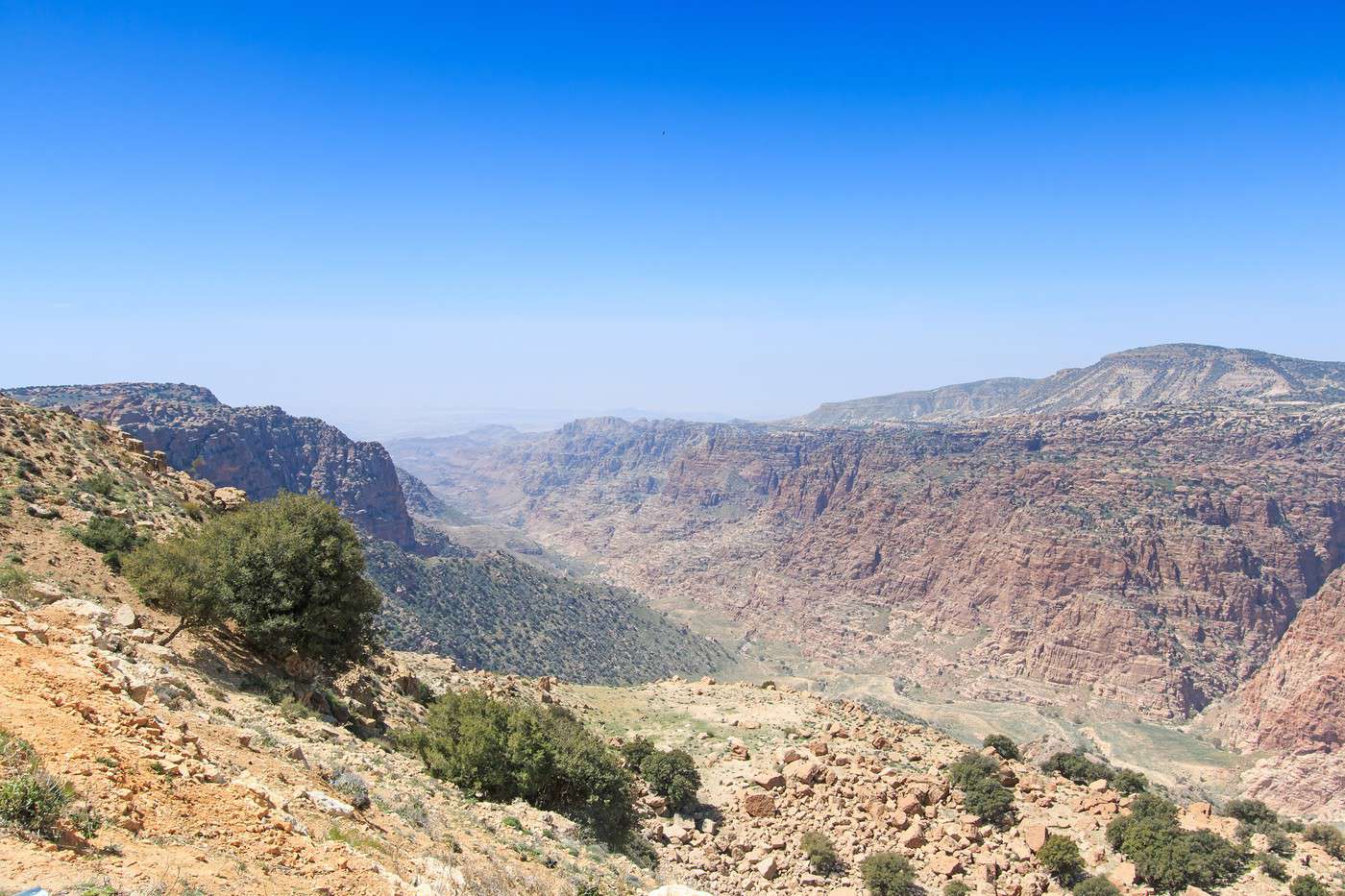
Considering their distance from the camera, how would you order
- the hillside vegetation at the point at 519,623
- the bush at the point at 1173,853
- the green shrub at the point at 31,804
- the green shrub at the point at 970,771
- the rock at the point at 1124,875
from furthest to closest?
the hillside vegetation at the point at 519,623 < the green shrub at the point at 970,771 < the rock at the point at 1124,875 < the bush at the point at 1173,853 < the green shrub at the point at 31,804

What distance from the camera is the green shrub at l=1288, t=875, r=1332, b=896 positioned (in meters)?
21.6

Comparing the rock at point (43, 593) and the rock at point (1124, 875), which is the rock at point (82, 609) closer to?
the rock at point (43, 593)

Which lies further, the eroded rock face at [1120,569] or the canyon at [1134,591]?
the eroded rock face at [1120,569]

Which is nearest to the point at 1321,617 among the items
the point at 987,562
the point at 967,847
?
the point at 987,562

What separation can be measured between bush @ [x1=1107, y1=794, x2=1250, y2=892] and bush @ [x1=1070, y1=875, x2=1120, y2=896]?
1.69 metres

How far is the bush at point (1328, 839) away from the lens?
86.1 feet

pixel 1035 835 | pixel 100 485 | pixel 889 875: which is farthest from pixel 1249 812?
pixel 100 485

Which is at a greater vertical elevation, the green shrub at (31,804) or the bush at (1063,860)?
the green shrub at (31,804)

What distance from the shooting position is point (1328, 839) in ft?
91.4

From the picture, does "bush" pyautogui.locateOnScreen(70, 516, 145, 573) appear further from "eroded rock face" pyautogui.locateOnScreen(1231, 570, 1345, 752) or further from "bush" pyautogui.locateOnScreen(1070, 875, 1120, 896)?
"eroded rock face" pyautogui.locateOnScreen(1231, 570, 1345, 752)

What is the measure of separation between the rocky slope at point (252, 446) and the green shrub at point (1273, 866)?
113 meters

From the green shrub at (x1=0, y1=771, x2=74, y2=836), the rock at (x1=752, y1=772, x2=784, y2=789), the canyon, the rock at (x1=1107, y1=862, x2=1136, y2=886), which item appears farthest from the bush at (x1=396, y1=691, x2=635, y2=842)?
the canyon

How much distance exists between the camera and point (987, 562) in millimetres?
172375

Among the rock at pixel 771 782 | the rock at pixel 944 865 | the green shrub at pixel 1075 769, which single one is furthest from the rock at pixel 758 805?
the green shrub at pixel 1075 769
